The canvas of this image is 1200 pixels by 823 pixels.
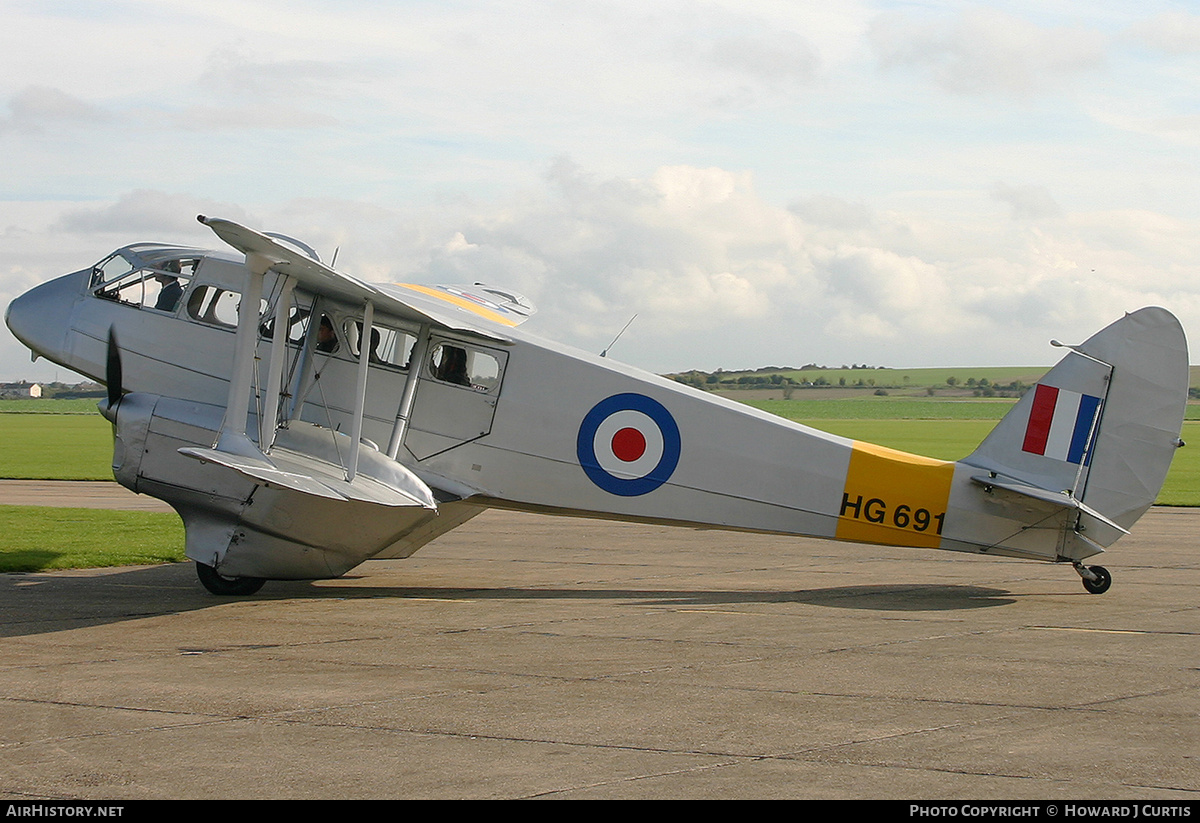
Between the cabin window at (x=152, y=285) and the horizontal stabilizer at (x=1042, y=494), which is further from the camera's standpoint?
the cabin window at (x=152, y=285)

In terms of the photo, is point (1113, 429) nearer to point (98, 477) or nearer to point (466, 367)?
point (466, 367)

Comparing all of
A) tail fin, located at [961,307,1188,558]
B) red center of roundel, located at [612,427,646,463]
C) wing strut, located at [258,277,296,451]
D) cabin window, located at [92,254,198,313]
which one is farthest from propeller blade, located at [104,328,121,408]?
tail fin, located at [961,307,1188,558]

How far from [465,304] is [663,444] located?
436cm

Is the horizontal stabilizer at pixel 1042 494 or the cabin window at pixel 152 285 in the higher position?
the cabin window at pixel 152 285

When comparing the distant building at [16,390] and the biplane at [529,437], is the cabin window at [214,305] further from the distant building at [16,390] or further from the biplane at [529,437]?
the distant building at [16,390]

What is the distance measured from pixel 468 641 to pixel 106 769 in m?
4.00

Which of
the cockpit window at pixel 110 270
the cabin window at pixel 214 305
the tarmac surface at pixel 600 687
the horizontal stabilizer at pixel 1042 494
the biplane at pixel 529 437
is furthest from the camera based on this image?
the cockpit window at pixel 110 270

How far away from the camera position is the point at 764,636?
32.4 ft

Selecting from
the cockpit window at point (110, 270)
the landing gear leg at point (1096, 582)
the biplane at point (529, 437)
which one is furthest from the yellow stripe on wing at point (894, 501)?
the cockpit window at point (110, 270)

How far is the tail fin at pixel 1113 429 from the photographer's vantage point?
11766mm

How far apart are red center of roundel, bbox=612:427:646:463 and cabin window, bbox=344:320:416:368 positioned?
2.44 meters

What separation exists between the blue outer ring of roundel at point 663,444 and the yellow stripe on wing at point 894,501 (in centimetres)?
194

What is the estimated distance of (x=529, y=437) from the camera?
1218cm

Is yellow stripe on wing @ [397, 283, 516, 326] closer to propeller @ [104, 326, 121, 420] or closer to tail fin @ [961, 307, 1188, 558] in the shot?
propeller @ [104, 326, 121, 420]
